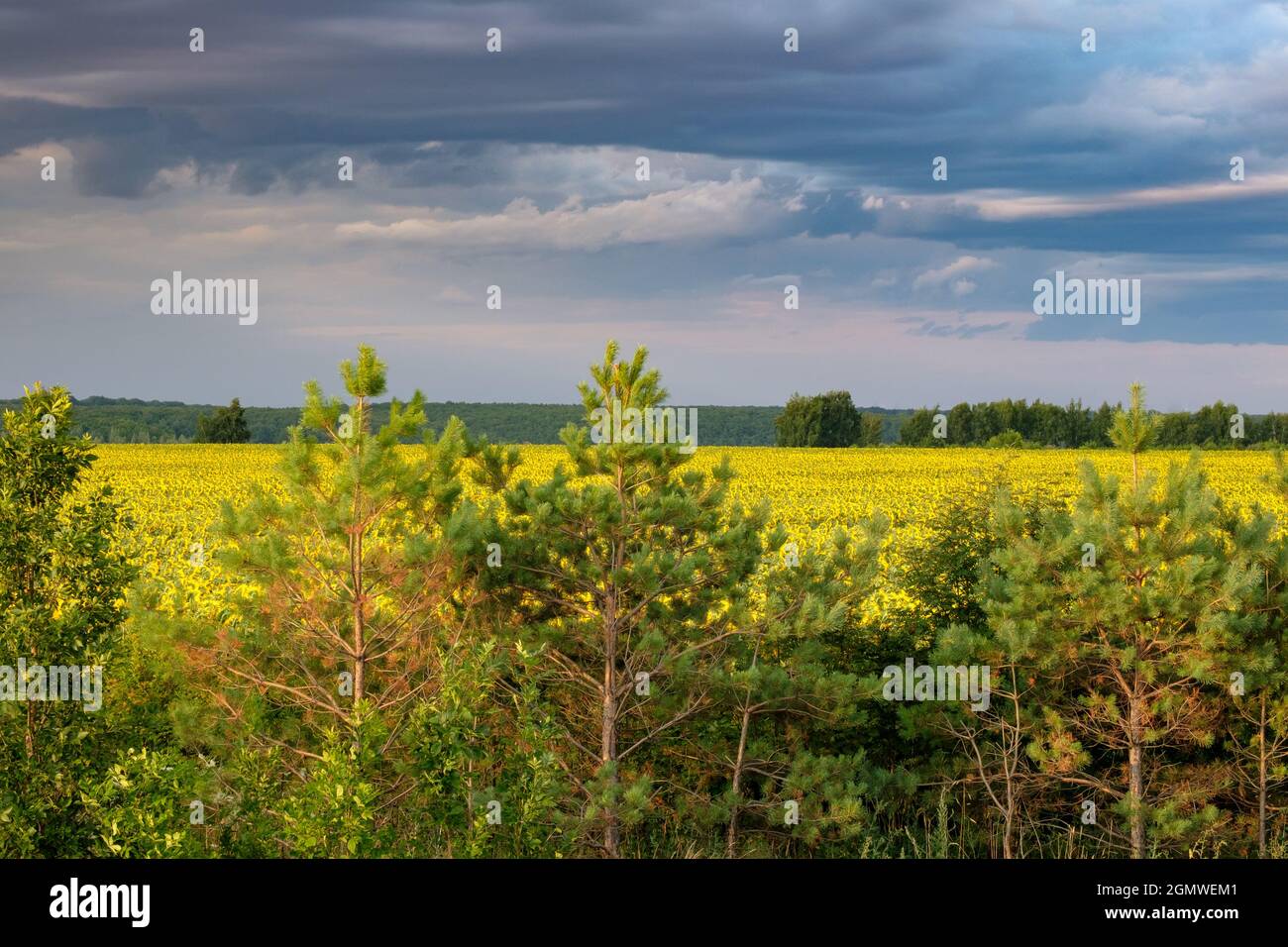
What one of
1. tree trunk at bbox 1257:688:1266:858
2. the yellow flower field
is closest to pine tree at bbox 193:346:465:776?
the yellow flower field

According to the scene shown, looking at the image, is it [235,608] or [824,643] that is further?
[824,643]

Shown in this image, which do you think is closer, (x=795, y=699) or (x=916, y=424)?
(x=795, y=699)

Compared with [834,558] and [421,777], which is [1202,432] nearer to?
[834,558]

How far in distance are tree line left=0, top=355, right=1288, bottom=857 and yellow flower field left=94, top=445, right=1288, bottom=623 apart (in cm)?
251

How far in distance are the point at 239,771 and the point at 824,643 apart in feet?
34.1

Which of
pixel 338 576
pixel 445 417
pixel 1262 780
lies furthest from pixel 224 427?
pixel 1262 780

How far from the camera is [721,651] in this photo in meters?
18.5

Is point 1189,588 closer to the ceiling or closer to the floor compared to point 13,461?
closer to the floor

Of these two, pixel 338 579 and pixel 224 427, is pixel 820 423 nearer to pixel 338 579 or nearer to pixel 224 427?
pixel 224 427

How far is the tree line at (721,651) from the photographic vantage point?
1666 cm

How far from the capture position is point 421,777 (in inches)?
382

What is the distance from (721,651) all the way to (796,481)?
51768 mm

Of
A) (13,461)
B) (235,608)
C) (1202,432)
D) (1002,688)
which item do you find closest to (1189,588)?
(1002,688)

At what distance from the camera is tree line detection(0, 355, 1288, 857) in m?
16.7
